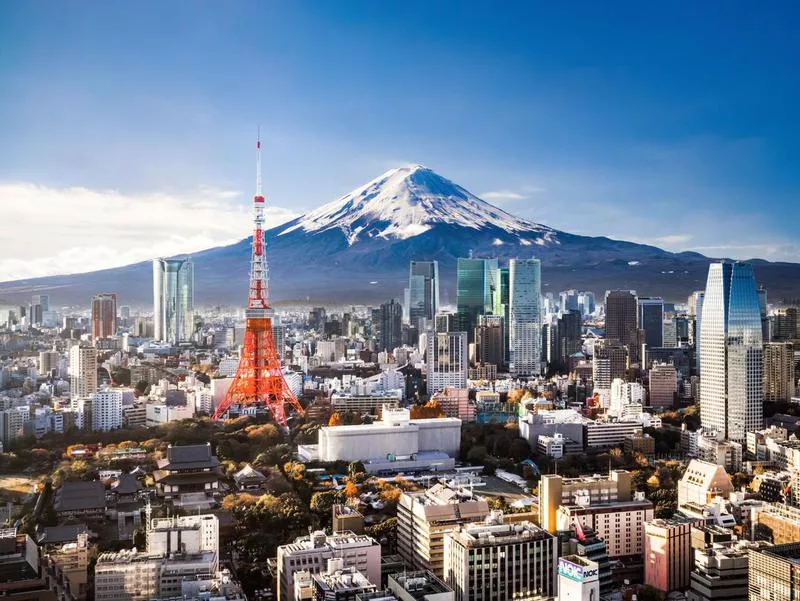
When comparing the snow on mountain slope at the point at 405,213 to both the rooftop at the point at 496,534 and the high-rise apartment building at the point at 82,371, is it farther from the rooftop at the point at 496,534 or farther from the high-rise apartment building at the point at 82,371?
the rooftop at the point at 496,534

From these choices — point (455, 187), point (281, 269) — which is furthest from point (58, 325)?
point (455, 187)

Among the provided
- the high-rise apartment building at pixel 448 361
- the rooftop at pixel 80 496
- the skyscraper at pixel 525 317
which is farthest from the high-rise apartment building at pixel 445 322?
the rooftop at pixel 80 496

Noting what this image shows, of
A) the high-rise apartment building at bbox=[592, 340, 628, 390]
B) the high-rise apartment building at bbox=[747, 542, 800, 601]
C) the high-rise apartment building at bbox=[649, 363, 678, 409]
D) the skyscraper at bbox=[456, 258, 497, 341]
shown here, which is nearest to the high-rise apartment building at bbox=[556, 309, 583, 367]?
the skyscraper at bbox=[456, 258, 497, 341]

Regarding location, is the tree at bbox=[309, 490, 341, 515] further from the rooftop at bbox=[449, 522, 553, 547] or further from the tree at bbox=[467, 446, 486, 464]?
the tree at bbox=[467, 446, 486, 464]

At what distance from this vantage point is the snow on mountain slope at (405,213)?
1698 cm

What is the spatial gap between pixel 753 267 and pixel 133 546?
23.7ft

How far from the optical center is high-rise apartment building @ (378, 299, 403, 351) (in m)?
14.8

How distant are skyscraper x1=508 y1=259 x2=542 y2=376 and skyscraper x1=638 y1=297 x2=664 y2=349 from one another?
65.0 inches

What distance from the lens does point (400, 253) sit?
16.7 m

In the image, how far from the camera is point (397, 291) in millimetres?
15969

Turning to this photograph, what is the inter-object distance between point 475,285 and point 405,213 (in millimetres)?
2246

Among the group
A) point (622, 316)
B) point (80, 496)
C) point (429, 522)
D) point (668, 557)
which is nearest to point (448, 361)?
point (622, 316)

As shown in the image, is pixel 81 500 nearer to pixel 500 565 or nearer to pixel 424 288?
pixel 500 565

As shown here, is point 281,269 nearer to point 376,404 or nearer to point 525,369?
point 525,369
